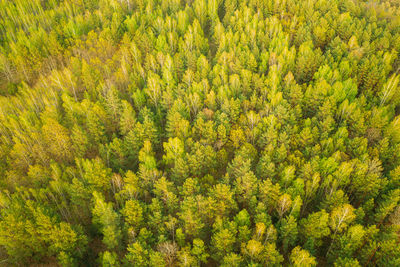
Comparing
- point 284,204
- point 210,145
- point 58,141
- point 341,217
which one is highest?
point 58,141

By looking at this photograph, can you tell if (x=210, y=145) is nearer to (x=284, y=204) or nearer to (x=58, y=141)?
(x=284, y=204)

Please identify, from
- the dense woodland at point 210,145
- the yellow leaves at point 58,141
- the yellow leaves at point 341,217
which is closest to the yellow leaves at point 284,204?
the dense woodland at point 210,145

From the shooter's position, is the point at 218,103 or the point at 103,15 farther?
the point at 103,15

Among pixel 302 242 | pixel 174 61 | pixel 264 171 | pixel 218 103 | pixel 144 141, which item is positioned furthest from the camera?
pixel 174 61

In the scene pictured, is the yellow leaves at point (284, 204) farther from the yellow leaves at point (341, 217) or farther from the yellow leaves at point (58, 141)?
the yellow leaves at point (58, 141)

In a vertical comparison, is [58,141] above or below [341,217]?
above

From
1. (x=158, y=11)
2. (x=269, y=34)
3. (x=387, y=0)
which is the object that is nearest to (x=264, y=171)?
(x=269, y=34)

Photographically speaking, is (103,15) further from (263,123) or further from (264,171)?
(264,171)

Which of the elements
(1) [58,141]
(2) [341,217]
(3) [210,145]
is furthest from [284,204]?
(1) [58,141]
